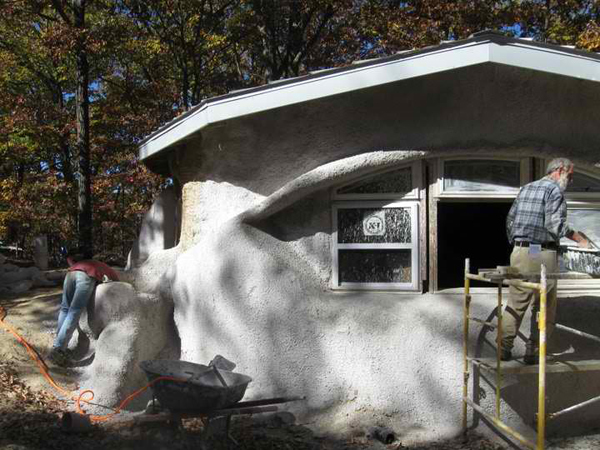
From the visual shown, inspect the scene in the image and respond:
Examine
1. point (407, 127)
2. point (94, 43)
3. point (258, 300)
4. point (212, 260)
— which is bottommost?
point (258, 300)

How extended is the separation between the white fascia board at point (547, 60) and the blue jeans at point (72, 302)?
4.99 metres

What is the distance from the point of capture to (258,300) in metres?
6.26

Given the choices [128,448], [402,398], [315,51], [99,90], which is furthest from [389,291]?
[99,90]

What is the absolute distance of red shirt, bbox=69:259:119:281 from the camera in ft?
22.5

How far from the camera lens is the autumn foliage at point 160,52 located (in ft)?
51.9

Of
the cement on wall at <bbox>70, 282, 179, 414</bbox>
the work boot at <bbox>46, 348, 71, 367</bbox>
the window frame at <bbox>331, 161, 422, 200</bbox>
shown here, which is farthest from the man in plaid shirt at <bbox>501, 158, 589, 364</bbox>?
the work boot at <bbox>46, 348, 71, 367</bbox>

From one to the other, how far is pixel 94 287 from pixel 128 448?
2212 millimetres

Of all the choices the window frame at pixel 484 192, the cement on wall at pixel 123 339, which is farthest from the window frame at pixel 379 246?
the cement on wall at pixel 123 339

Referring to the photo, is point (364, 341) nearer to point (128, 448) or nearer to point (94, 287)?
point (128, 448)

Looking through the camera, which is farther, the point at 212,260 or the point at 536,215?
the point at 212,260

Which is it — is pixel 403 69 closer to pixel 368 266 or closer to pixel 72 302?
pixel 368 266

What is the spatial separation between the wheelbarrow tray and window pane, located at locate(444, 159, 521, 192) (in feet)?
9.93

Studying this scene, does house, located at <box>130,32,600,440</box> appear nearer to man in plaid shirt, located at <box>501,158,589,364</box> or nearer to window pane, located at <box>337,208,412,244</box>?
window pane, located at <box>337,208,412,244</box>

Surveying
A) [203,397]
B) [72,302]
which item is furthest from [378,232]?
[72,302]
